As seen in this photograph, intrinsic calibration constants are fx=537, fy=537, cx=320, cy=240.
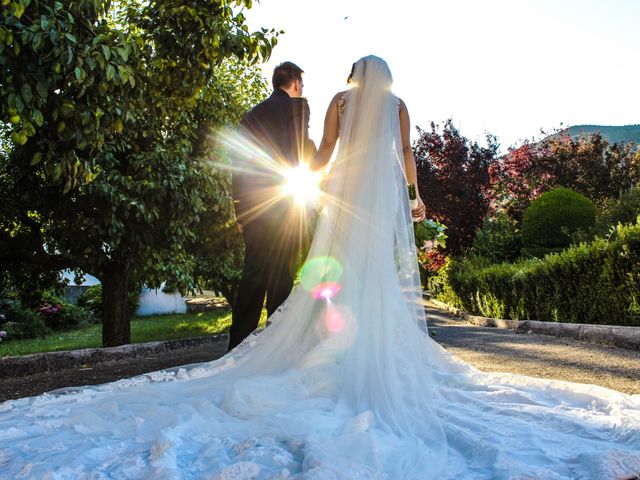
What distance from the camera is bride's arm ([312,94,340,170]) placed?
3.91 m

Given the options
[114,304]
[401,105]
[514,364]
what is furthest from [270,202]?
[114,304]

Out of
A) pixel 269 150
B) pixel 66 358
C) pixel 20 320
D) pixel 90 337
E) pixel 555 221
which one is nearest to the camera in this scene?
pixel 269 150

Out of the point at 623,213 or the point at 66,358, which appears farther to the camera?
the point at 623,213

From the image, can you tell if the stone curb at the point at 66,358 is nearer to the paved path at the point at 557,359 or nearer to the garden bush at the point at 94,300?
the paved path at the point at 557,359

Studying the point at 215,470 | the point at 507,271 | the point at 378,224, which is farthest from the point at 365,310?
the point at 507,271

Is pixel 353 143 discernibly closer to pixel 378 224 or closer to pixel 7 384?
pixel 378 224

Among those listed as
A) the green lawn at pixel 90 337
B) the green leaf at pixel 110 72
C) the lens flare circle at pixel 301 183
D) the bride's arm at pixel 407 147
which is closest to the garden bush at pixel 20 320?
the green lawn at pixel 90 337

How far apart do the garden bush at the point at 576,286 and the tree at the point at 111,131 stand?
513cm

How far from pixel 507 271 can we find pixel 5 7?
1047 cm

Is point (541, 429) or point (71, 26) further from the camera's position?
point (71, 26)

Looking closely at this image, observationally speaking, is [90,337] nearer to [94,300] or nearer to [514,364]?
[94,300]

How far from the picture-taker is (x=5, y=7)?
3377 millimetres

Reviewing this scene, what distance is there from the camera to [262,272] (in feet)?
14.1

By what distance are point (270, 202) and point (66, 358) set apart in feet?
10.7
